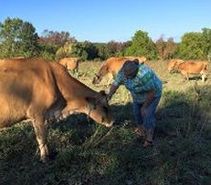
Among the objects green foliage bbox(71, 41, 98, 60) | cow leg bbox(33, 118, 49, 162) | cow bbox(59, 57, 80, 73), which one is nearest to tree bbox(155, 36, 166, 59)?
green foliage bbox(71, 41, 98, 60)

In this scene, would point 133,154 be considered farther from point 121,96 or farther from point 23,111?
point 121,96

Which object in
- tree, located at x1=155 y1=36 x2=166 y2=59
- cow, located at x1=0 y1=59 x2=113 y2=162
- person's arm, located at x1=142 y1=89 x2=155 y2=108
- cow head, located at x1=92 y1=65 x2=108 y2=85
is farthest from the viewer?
tree, located at x1=155 y1=36 x2=166 y2=59

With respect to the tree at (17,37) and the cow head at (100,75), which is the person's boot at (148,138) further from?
the tree at (17,37)

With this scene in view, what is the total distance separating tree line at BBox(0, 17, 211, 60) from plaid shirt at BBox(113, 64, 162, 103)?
24439 millimetres

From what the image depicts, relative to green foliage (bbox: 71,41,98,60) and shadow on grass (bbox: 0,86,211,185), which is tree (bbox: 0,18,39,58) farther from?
shadow on grass (bbox: 0,86,211,185)

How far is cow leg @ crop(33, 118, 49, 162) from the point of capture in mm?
8445

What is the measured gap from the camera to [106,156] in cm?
816

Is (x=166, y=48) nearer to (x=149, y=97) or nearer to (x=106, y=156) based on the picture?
(x=149, y=97)

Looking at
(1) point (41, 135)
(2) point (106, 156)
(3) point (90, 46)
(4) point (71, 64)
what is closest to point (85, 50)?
(3) point (90, 46)

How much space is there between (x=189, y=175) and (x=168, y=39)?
Answer: 4468cm

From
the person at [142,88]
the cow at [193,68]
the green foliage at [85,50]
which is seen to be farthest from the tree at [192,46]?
the person at [142,88]

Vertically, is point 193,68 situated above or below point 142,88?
below

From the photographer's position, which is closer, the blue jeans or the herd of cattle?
the herd of cattle

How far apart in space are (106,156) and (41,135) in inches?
46.5
